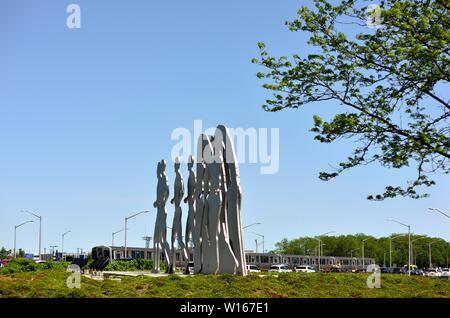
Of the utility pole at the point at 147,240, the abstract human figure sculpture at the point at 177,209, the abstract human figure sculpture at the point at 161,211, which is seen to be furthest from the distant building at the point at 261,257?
the abstract human figure sculpture at the point at 177,209

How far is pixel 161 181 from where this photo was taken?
34.3 meters

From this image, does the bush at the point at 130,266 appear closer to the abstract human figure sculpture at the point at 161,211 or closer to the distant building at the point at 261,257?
the distant building at the point at 261,257

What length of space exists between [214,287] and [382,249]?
113m

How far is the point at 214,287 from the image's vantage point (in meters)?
19.9

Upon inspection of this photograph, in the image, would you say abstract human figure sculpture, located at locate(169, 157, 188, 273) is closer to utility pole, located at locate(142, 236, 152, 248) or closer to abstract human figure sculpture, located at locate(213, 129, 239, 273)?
abstract human figure sculpture, located at locate(213, 129, 239, 273)

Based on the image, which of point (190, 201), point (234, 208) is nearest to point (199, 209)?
point (234, 208)

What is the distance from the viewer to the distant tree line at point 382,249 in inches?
5059

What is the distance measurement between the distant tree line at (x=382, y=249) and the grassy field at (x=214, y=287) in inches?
4078

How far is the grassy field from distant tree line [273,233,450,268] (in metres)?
104

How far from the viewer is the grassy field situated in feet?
60.0

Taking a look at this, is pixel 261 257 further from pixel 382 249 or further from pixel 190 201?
pixel 190 201

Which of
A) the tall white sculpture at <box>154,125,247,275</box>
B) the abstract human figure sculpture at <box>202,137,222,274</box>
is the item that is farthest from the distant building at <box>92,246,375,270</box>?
the abstract human figure sculpture at <box>202,137,222,274</box>

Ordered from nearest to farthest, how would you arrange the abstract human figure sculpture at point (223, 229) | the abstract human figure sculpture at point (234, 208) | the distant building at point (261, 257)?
the abstract human figure sculpture at point (223, 229) → the abstract human figure sculpture at point (234, 208) → the distant building at point (261, 257)
